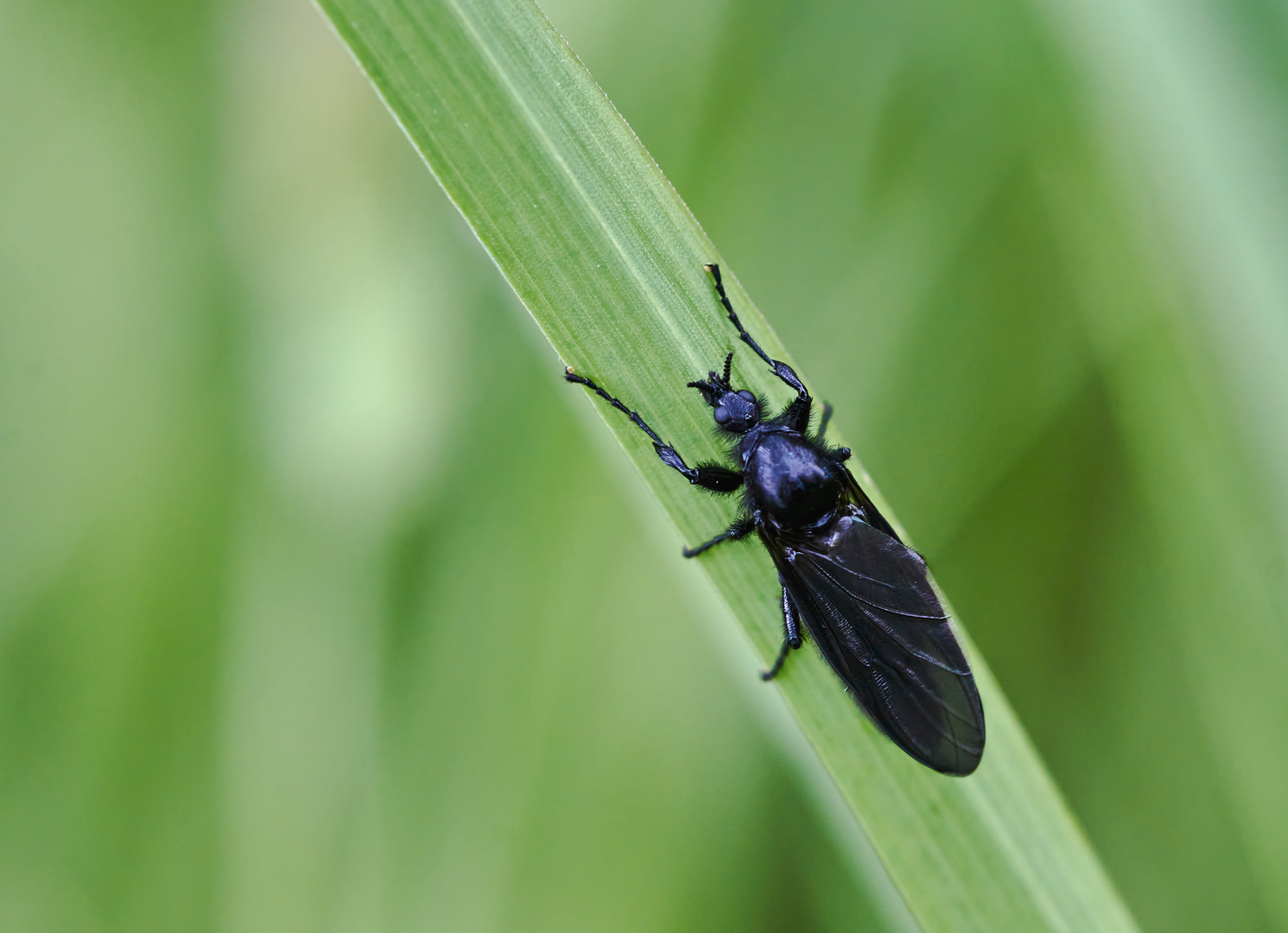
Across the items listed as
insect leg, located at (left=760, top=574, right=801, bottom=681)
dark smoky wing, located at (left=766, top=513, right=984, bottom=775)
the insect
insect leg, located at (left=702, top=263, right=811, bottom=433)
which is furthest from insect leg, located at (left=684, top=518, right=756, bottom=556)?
insect leg, located at (left=702, top=263, right=811, bottom=433)

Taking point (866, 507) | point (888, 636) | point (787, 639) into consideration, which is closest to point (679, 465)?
point (787, 639)

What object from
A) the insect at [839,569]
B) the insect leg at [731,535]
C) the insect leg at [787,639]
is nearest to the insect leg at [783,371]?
the insect at [839,569]

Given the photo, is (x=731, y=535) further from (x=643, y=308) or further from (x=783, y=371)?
(x=643, y=308)

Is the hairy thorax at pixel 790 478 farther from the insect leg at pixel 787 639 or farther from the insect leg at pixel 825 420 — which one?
the insect leg at pixel 787 639

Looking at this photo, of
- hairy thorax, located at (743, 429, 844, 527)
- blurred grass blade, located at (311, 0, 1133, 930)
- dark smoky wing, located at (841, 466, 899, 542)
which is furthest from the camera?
hairy thorax, located at (743, 429, 844, 527)

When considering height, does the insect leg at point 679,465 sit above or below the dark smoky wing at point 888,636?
above

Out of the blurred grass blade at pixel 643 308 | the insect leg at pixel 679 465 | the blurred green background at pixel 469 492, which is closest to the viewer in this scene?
the blurred grass blade at pixel 643 308

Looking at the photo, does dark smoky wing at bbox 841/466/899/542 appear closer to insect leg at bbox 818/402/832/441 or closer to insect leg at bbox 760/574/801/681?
insect leg at bbox 818/402/832/441
